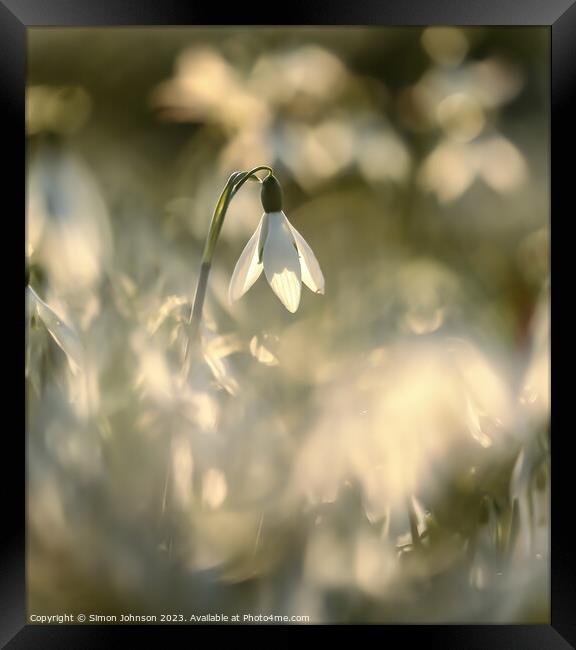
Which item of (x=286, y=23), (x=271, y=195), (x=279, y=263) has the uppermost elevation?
(x=286, y=23)

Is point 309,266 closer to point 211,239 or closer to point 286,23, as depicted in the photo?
point 211,239

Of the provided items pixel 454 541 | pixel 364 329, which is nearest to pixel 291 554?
pixel 454 541

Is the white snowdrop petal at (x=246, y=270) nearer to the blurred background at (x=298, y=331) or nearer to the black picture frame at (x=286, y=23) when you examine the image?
the blurred background at (x=298, y=331)

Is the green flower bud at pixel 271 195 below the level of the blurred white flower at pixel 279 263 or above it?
above

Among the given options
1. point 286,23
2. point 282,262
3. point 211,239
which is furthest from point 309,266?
point 286,23

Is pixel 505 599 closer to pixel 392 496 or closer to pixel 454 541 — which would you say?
pixel 454 541

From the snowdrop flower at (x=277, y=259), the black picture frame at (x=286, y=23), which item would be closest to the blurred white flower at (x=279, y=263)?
the snowdrop flower at (x=277, y=259)

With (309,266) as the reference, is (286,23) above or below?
above
